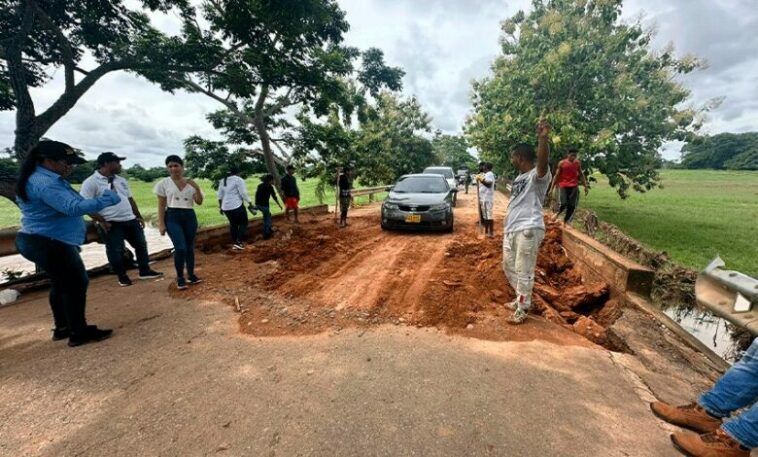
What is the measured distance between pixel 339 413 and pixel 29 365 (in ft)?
8.59

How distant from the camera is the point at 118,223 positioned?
4.47m

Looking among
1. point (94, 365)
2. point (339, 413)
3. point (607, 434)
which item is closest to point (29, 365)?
point (94, 365)

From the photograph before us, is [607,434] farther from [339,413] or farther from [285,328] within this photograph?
[285,328]

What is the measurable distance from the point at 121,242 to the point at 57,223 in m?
2.10

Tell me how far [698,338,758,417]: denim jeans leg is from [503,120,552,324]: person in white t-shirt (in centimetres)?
146

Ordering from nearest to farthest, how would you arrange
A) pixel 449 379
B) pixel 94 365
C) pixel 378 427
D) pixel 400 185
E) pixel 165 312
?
pixel 378 427, pixel 449 379, pixel 94 365, pixel 165 312, pixel 400 185

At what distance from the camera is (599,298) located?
4270mm

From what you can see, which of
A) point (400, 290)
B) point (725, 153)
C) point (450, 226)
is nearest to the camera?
point (400, 290)

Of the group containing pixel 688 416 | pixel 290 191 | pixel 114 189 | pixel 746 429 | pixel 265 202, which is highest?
pixel 114 189

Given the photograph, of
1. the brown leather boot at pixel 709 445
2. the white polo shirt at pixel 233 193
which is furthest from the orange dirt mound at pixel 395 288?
the brown leather boot at pixel 709 445

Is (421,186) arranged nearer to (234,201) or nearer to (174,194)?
(234,201)

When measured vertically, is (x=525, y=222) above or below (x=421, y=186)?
below

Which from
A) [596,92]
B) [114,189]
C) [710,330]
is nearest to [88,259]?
[114,189]

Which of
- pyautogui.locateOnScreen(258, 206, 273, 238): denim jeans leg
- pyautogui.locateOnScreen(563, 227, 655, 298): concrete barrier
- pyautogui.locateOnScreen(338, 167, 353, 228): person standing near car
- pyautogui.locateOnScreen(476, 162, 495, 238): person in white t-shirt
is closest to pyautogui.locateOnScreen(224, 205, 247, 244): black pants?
pyautogui.locateOnScreen(258, 206, 273, 238): denim jeans leg
